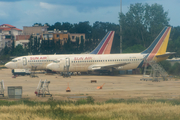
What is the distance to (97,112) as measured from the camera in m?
19.5

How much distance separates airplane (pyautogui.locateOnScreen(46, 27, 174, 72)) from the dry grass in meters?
35.0

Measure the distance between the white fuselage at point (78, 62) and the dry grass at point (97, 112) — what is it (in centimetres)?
3502

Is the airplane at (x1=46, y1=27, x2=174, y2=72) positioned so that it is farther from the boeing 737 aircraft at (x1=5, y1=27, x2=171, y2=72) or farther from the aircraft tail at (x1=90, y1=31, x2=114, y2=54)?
the aircraft tail at (x1=90, y1=31, x2=114, y2=54)

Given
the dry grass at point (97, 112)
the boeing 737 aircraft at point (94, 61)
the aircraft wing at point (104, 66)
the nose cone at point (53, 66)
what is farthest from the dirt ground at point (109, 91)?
the boeing 737 aircraft at point (94, 61)

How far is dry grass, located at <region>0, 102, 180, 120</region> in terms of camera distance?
Answer: 18.0 m

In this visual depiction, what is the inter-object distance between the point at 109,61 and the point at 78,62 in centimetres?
653

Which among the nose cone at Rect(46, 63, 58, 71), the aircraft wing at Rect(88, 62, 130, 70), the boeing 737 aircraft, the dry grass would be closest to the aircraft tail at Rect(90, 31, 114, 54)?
the boeing 737 aircraft

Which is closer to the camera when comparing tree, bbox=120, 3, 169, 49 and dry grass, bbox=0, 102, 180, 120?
dry grass, bbox=0, 102, 180, 120

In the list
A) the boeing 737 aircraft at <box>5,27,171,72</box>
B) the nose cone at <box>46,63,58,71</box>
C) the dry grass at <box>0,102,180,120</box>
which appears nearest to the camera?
the dry grass at <box>0,102,180,120</box>

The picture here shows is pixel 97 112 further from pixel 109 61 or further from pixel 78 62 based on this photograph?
pixel 109 61

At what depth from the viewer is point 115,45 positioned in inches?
4072

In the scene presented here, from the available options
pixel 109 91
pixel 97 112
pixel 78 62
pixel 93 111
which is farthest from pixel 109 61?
pixel 97 112

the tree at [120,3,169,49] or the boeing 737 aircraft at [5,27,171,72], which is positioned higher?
the tree at [120,3,169,49]

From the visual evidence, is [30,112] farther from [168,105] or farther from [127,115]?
[168,105]
